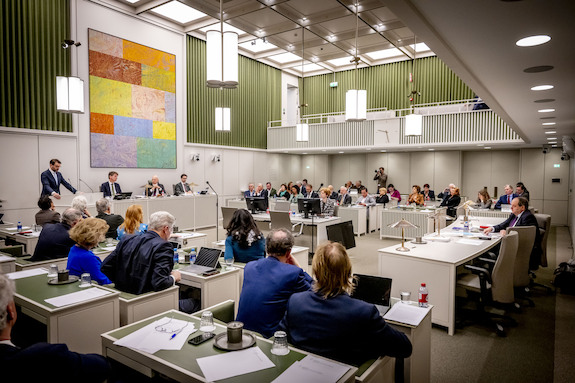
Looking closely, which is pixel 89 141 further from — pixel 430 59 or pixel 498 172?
pixel 498 172

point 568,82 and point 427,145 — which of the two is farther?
point 427,145

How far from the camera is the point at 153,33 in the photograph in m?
11.5

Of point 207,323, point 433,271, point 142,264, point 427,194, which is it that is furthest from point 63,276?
point 427,194

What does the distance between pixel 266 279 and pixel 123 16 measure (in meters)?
11.0

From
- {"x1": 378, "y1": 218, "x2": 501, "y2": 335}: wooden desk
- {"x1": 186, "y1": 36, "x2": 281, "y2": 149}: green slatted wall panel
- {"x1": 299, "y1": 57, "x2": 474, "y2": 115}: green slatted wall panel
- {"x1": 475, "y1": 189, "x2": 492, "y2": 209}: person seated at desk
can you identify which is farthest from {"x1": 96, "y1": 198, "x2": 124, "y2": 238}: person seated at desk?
{"x1": 299, "y1": 57, "x2": 474, "y2": 115}: green slatted wall panel

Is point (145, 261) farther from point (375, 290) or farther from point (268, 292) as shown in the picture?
point (375, 290)

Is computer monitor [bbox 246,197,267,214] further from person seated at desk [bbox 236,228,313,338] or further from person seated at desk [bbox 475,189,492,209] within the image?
person seated at desk [bbox 475,189,492,209]

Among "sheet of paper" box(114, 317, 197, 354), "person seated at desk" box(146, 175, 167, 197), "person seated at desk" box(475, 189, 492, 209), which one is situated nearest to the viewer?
"sheet of paper" box(114, 317, 197, 354)

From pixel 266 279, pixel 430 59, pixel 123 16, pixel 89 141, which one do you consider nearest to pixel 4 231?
pixel 89 141

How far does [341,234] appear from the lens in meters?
4.70

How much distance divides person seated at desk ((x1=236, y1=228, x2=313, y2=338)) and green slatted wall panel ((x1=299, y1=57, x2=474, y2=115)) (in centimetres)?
1450

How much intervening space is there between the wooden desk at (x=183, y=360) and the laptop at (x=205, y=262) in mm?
1526

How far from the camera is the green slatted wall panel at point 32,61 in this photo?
8445mm

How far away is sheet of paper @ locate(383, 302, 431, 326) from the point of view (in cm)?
249
